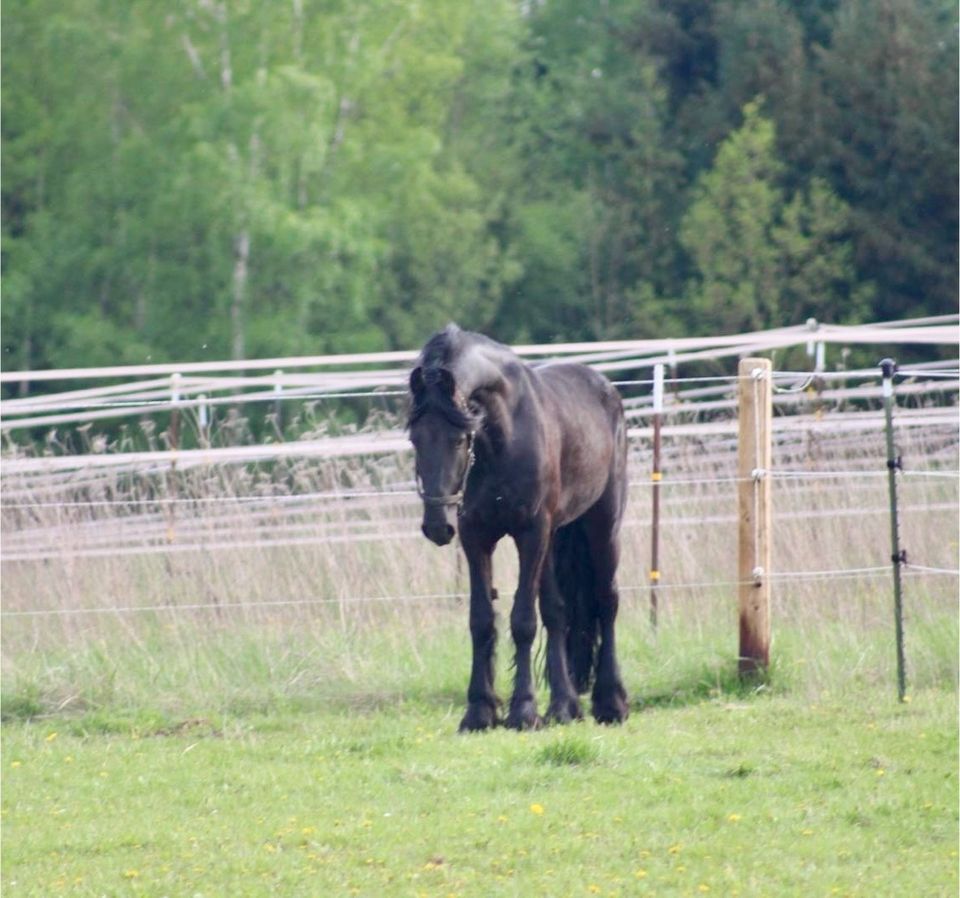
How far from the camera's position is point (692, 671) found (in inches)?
331

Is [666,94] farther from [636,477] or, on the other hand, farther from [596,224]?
[636,477]

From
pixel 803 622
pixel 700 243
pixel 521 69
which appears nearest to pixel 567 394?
pixel 803 622

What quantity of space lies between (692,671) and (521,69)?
31513 mm

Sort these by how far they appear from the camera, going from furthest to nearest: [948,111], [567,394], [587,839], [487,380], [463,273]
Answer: [463,273]
[948,111]
[567,394]
[487,380]
[587,839]

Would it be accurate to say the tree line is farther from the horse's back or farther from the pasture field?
the horse's back

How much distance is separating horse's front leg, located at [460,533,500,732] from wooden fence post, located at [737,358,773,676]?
1.47 m

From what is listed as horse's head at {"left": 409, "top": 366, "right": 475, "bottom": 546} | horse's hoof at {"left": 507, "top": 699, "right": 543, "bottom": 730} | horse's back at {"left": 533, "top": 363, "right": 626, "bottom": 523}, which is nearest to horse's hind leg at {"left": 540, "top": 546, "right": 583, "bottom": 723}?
horse's hoof at {"left": 507, "top": 699, "right": 543, "bottom": 730}

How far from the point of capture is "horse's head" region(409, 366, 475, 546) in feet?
22.2

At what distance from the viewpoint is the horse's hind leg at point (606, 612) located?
7812 millimetres

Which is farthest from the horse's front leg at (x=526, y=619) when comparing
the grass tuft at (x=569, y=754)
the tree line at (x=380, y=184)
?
the tree line at (x=380, y=184)

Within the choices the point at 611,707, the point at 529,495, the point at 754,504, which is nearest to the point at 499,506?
the point at 529,495

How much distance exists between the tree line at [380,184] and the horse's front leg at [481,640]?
20273 millimetres

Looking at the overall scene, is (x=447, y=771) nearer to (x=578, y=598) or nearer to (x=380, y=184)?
(x=578, y=598)

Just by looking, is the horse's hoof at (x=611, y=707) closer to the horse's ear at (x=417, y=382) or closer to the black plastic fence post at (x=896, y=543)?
the black plastic fence post at (x=896, y=543)
